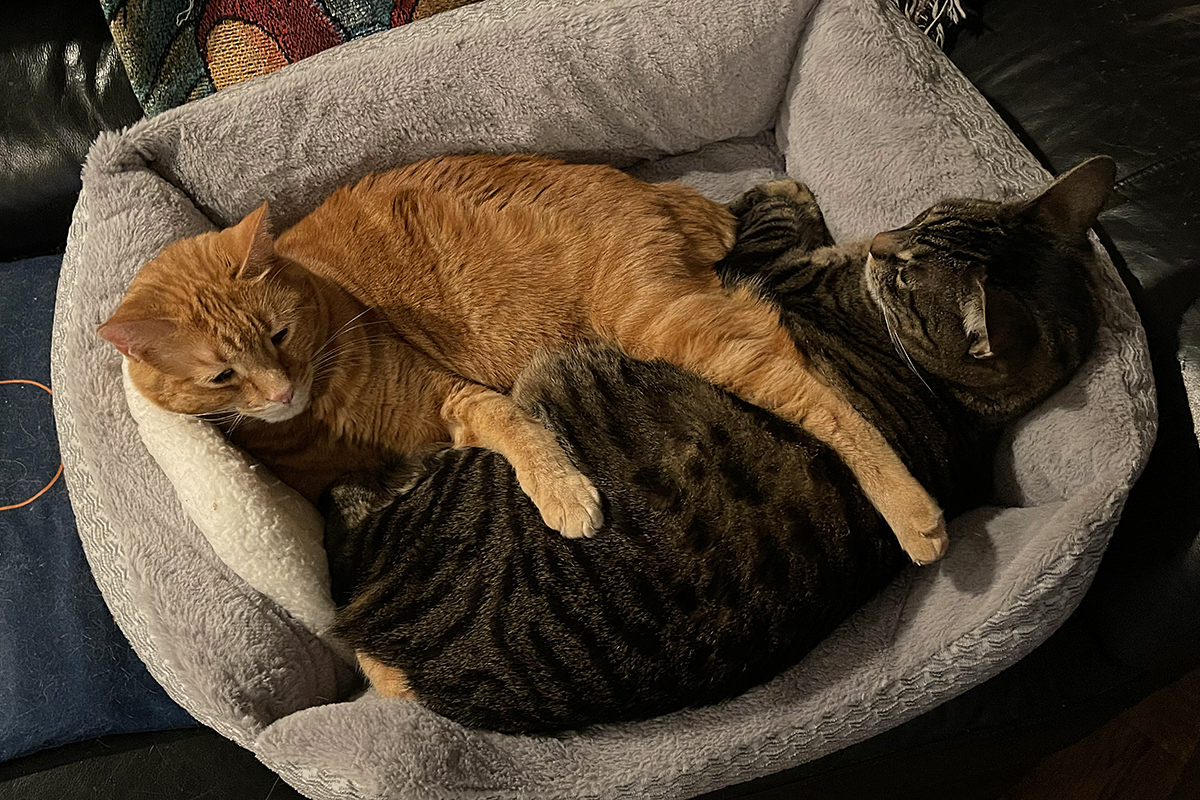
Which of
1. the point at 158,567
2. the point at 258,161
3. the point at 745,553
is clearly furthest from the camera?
the point at 258,161

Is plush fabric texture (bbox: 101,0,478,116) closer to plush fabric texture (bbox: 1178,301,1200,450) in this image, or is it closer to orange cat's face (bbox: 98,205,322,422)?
orange cat's face (bbox: 98,205,322,422)

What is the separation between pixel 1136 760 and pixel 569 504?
1.39 meters

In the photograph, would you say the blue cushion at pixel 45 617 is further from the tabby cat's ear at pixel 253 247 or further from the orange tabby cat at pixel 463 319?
the tabby cat's ear at pixel 253 247

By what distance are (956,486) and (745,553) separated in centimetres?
42

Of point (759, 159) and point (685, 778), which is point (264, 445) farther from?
point (759, 159)

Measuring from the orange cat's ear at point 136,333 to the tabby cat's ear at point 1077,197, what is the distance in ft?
4.07

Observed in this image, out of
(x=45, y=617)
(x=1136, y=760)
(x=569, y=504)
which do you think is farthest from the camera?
(x=1136, y=760)

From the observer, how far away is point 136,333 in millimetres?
1013

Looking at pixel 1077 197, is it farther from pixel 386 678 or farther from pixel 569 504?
pixel 386 678

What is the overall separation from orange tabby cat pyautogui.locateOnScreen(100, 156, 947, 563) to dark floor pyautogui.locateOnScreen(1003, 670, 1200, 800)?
88cm

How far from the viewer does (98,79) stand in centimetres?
177

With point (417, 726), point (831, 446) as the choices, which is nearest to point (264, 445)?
point (417, 726)

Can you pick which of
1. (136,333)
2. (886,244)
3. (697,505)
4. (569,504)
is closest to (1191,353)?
(886,244)

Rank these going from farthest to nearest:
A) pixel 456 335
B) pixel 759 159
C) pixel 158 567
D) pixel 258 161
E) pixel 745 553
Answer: pixel 759 159, pixel 258 161, pixel 456 335, pixel 158 567, pixel 745 553
